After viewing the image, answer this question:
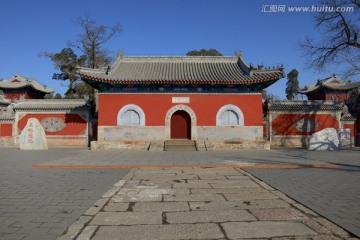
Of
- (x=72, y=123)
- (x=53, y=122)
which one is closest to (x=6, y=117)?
(x=53, y=122)

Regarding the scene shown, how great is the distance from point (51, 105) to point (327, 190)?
1857 cm

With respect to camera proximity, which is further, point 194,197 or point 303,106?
point 303,106

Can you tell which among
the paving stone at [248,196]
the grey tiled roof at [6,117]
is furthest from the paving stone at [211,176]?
the grey tiled roof at [6,117]

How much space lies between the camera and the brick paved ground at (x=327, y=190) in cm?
363

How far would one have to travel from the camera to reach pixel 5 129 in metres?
18.9

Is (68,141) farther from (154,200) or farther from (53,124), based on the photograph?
(154,200)

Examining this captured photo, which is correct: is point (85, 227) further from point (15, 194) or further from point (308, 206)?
point (308, 206)

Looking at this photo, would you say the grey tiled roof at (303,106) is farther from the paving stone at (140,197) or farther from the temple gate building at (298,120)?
the paving stone at (140,197)

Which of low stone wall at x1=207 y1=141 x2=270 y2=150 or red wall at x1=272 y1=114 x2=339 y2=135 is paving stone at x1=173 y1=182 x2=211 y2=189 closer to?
low stone wall at x1=207 y1=141 x2=270 y2=150

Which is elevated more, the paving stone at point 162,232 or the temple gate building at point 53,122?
the temple gate building at point 53,122

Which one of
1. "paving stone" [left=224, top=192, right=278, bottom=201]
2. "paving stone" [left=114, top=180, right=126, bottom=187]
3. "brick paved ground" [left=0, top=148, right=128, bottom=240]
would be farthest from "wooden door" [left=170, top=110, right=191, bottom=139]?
"paving stone" [left=224, top=192, right=278, bottom=201]

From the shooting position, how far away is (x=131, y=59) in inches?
746

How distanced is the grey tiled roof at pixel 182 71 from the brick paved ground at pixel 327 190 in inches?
349

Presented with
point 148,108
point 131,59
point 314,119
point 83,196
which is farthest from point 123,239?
point 314,119
